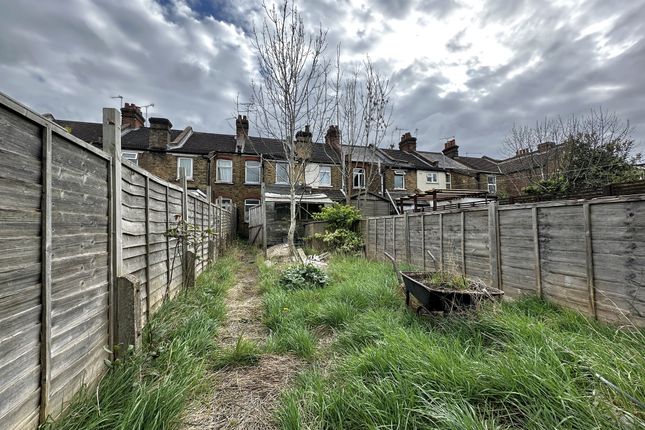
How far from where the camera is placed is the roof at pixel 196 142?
57.9ft

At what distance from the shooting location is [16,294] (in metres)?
1.40

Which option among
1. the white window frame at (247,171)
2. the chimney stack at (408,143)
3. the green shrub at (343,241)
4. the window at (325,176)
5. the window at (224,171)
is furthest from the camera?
the chimney stack at (408,143)

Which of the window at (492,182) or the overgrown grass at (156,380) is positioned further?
the window at (492,182)

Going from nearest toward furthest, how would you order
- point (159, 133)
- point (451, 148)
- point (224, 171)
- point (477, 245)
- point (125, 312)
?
1. point (125, 312)
2. point (477, 245)
3. point (159, 133)
4. point (224, 171)
5. point (451, 148)

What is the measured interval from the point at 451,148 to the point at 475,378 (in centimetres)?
2815

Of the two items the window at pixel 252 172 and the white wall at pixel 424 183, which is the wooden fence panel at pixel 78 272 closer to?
the window at pixel 252 172

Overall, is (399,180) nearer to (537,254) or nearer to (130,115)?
(537,254)

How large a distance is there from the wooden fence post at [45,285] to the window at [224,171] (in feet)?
58.2

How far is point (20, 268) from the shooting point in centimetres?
143

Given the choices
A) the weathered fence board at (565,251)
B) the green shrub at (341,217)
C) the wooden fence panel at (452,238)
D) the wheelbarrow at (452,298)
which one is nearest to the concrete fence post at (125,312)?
the wheelbarrow at (452,298)

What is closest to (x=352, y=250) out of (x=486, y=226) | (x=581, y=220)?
(x=486, y=226)

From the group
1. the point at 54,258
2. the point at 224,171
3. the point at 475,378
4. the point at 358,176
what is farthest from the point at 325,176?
the point at 54,258

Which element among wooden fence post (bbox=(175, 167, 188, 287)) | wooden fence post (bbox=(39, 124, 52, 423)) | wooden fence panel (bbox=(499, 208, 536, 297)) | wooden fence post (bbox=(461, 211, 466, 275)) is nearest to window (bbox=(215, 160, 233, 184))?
wooden fence post (bbox=(175, 167, 188, 287))

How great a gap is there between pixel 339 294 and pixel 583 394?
322 centimetres
